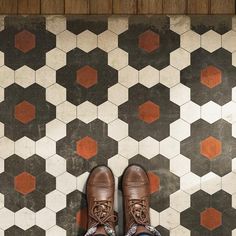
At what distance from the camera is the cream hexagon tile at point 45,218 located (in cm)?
172

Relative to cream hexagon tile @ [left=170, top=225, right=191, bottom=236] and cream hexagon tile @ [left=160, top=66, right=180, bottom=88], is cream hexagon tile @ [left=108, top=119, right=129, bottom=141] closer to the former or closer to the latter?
cream hexagon tile @ [left=160, top=66, right=180, bottom=88]

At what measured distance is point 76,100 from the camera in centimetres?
172

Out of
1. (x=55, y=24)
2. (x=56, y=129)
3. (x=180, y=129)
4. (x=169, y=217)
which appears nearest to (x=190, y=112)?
(x=180, y=129)

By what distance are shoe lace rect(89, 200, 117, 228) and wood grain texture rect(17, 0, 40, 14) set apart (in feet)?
2.58

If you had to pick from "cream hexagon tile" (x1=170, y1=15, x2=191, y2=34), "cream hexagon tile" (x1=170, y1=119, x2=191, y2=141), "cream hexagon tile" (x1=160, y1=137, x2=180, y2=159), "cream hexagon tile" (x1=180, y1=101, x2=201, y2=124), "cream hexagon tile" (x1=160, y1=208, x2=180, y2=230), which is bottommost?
"cream hexagon tile" (x1=160, y1=208, x2=180, y2=230)

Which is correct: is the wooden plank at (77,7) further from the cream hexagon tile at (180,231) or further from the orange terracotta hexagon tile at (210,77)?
the cream hexagon tile at (180,231)

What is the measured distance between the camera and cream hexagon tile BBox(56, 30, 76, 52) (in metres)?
1.73

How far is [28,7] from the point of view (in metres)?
1.73

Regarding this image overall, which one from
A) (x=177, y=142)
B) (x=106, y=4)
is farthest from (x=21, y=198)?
(x=106, y=4)

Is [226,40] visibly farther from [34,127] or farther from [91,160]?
[34,127]

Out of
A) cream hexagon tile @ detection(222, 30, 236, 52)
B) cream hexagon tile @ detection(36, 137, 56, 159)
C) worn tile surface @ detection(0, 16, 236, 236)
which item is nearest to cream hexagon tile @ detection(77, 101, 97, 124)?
worn tile surface @ detection(0, 16, 236, 236)

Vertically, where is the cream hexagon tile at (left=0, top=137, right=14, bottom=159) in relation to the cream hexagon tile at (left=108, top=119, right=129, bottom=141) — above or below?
below

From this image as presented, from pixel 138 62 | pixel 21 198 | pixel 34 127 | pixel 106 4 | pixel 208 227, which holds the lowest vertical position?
pixel 208 227

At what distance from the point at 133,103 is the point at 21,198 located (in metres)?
0.57
